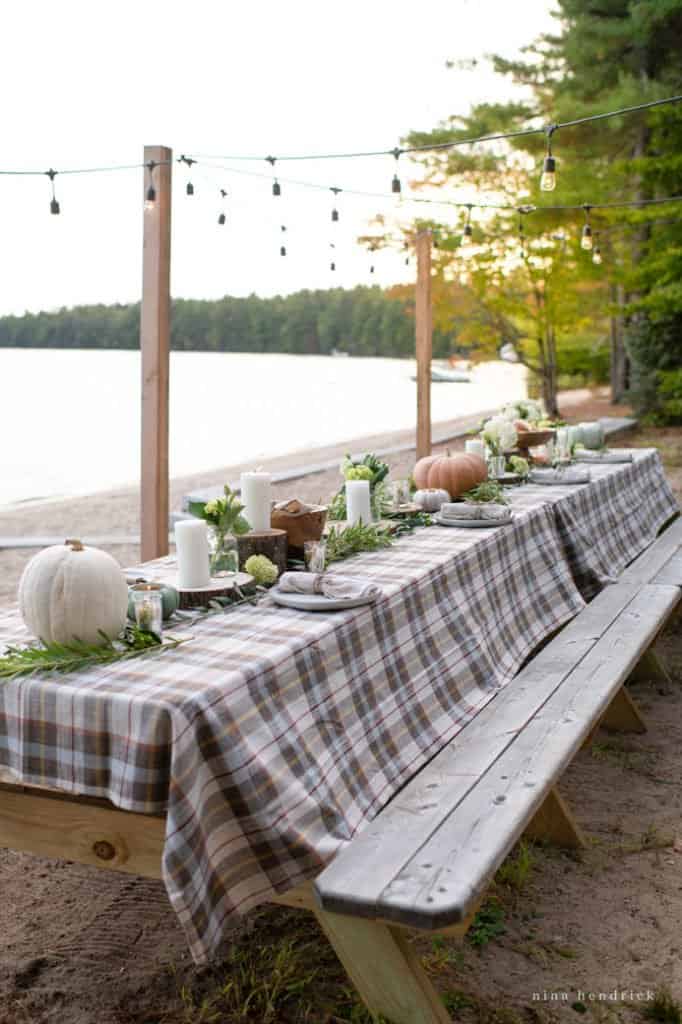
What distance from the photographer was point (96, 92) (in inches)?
811

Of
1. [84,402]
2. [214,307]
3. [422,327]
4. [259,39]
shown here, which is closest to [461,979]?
[422,327]

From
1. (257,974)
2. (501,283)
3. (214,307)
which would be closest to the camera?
(257,974)

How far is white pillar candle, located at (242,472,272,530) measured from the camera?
10.0 feet

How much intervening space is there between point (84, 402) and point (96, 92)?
24.8 meters

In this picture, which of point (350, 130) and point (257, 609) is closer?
point (257, 609)

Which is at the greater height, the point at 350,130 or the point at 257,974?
the point at 350,130

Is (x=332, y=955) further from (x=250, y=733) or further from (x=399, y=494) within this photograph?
(x=399, y=494)

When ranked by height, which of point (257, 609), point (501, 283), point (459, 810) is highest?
point (501, 283)

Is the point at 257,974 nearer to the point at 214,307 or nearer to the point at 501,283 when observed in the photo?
the point at 501,283

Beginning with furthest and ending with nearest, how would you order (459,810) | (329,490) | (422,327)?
(329,490) < (422,327) < (459,810)

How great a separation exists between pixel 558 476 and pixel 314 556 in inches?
98.8

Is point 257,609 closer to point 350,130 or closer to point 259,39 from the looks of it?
point 259,39

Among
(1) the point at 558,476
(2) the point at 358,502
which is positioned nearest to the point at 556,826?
(2) the point at 358,502

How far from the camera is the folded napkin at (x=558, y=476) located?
5.12 metres
